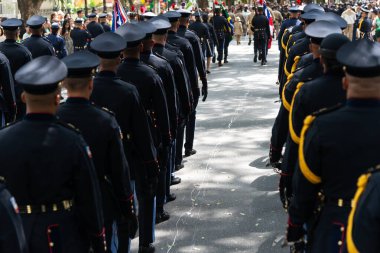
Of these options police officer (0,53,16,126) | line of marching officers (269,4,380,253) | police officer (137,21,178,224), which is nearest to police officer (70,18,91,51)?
police officer (0,53,16,126)

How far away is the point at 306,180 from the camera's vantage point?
3924 millimetres

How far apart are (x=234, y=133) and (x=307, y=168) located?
25.8 ft

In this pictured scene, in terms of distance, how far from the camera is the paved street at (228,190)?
6723mm

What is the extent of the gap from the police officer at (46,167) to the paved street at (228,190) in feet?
9.21

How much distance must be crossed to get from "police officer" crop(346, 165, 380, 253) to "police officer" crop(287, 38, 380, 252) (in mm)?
678

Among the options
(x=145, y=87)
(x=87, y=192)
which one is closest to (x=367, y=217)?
(x=87, y=192)

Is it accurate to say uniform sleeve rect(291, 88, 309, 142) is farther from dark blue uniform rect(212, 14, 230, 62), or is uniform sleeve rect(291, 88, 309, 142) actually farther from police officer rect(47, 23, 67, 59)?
dark blue uniform rect(212, 14, 230, 62)

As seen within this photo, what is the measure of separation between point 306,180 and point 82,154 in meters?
1.23

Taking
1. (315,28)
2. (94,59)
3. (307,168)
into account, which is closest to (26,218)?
(94,59)

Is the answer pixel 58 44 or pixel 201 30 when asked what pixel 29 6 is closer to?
pixel 58 44

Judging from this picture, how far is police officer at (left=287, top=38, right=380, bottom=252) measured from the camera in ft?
11.7

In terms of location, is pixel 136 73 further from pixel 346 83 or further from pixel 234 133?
pixel 234 133

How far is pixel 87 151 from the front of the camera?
3791mm

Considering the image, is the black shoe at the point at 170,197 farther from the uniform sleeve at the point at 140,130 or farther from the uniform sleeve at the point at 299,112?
the uniform sleeve at the point at 299,112
